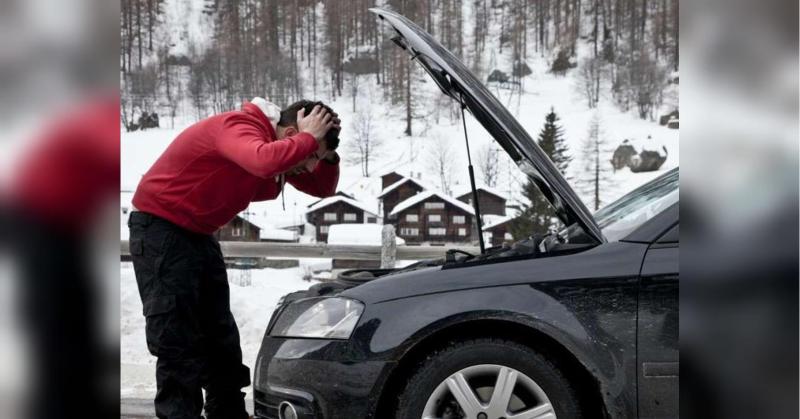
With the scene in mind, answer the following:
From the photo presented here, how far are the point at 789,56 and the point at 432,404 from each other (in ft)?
6.29

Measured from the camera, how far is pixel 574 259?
2688 millimetres

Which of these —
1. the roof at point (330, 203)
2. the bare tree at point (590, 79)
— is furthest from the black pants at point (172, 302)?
the bare tree at point (590, 79)

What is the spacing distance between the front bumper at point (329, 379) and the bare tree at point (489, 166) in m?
23.4

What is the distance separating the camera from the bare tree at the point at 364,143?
28.4 m

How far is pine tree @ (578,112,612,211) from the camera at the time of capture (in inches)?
1055

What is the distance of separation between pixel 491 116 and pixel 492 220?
17.5 metres

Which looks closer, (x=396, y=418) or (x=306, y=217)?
(x=396, y=418)

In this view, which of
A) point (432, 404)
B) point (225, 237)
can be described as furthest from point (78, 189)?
point (225, 237)

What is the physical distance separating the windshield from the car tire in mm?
563

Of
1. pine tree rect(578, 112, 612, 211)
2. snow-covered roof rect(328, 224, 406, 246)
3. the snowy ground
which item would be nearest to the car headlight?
the snowy ground

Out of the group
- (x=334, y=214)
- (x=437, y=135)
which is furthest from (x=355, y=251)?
(x=437, y=135)

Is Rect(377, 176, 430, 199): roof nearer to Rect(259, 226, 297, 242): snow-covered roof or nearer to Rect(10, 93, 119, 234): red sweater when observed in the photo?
Rect(259, 226, 297, 242): snow-covered roof

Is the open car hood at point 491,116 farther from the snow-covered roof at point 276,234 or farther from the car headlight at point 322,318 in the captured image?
the snow-covered roof at point 276,234

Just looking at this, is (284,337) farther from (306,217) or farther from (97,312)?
(306,217)
